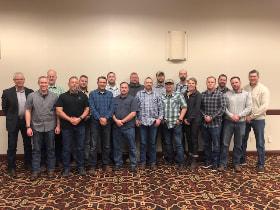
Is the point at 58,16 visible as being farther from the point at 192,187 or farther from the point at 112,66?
the point at 192,187

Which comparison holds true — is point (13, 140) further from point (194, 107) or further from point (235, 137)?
point (235, 137)

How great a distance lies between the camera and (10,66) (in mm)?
5492

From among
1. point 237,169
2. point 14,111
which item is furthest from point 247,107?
point 14,111

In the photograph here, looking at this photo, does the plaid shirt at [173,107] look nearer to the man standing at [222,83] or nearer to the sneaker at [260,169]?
Answer: the man standing at [222,83]

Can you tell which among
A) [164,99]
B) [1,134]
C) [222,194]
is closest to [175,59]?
[164,99]

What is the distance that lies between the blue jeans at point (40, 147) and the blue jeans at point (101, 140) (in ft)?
2.04

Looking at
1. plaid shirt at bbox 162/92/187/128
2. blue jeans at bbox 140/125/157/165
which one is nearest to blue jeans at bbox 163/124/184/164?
plaid shirt at bbox 162/92/187/128

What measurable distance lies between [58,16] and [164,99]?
2588mm

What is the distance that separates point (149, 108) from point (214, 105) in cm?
107

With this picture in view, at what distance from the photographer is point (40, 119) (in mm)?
4355

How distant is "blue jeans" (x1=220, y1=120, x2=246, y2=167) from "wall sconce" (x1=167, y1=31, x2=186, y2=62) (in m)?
1.66

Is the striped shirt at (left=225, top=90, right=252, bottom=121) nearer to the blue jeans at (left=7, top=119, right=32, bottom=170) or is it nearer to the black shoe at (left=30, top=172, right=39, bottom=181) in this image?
the black shoe at (left=30, top=172, right=39, bottom=181)

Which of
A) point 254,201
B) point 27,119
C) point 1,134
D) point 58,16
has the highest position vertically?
point 58,16

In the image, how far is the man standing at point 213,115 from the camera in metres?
4.71
